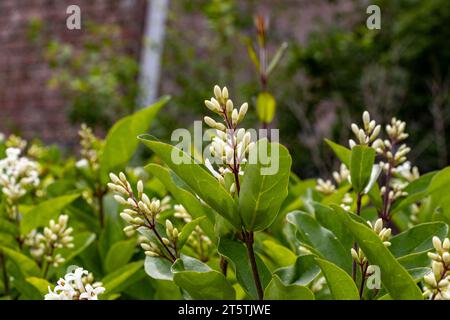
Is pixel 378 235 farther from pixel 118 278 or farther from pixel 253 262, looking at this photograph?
pixel 118 278

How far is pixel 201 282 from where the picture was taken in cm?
87

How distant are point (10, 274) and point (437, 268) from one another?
0.80 m

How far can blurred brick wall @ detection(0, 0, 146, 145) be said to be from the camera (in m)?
7.16

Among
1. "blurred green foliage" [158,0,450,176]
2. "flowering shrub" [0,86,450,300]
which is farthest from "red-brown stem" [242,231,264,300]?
"blurred green foliage" [158,0,450,176]

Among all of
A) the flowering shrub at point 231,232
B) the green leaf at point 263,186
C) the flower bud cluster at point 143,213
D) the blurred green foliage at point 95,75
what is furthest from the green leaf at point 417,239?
the blurred green foliage at point 95,75

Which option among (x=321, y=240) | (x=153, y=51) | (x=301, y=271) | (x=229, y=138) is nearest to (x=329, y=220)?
(x=321, y=240)

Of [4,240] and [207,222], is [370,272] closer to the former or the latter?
[207,222]

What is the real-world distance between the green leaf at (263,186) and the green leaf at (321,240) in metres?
0.16

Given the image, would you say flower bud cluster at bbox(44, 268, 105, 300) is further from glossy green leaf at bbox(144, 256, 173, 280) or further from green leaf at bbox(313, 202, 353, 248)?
green leaf at bbox(313, 202, 353, 248)

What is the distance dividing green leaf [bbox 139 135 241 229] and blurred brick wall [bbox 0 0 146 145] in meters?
6.38

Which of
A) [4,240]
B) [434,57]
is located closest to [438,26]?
[434,57]

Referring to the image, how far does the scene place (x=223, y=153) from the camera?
888 mm

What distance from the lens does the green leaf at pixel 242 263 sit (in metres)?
0.93

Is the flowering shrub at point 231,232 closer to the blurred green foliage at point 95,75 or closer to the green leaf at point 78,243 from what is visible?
the green leaf at point 78,243
